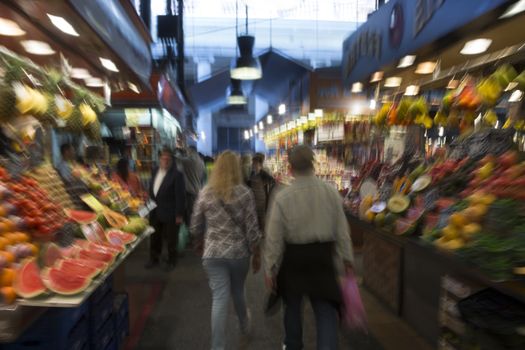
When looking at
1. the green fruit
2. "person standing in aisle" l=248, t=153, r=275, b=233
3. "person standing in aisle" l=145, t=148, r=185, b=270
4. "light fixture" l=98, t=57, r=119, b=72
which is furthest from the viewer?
"person standing in aisle" l=248, t=153, r=275, b=233

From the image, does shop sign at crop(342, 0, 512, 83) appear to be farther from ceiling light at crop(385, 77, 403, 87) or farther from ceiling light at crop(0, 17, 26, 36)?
ceiling light at crop(0, 17, 26, 36)

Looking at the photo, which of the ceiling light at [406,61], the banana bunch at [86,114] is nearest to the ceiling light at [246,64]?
the ceiling light at [406,61]

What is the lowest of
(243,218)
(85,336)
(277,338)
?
(277,338)

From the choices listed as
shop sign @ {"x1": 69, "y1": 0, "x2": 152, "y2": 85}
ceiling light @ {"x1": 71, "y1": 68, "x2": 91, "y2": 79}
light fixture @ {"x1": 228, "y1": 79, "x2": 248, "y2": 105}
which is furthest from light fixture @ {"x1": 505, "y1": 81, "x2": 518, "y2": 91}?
light fixture @ {"x1": 228, "y1": 79, "x2": 248, "y2": 105}

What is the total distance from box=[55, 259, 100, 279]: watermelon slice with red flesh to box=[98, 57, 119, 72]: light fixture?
7.19ft

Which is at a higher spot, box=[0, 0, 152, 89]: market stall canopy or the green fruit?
box=[0, 0, 152, 89]: market stall canopy

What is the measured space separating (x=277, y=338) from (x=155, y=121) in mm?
6625

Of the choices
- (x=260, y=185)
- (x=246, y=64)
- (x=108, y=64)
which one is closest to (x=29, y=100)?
(x=108, y=64)

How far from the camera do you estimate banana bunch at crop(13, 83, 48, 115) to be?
2609mm

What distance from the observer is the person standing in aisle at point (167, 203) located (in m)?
5.86

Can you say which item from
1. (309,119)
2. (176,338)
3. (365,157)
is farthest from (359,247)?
(176,338)

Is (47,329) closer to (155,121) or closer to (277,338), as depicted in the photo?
(277,338)

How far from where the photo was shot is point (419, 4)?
3.36 m

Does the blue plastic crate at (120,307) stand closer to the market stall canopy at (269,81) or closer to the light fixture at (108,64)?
the light fixture at (108,64)
